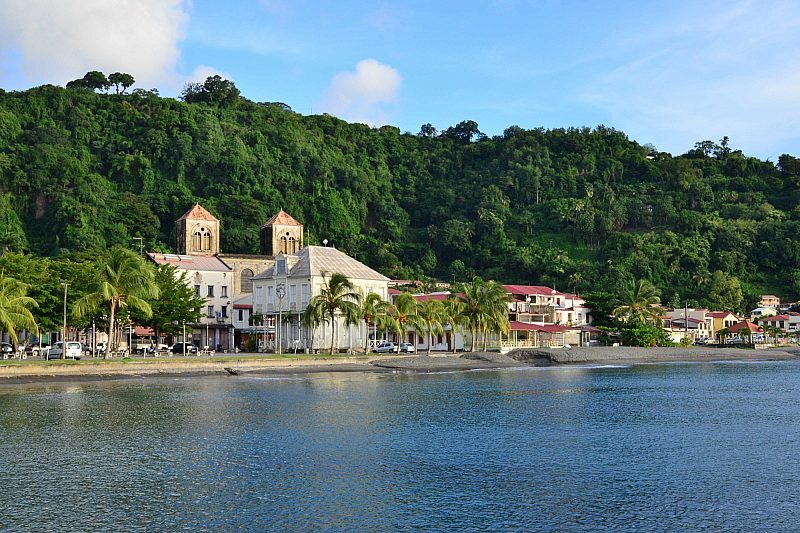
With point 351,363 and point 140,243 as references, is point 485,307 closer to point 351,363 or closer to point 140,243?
point 351,363

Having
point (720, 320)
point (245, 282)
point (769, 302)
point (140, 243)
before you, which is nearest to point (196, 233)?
point (140, 243)

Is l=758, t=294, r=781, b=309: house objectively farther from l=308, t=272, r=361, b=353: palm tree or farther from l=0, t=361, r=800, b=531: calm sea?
l=0, t=361, r=800, b=531: calm sea

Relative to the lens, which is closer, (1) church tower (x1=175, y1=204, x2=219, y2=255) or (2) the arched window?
(2) the arched window

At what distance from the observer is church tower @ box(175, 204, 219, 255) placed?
11331 centimetres

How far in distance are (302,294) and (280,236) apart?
52371 mm

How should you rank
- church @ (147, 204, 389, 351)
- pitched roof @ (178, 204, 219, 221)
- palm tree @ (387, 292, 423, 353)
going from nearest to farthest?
palm tree @ (387, 292, 423, 353) → church @ (147, 204, 389, 351) → pitched roof @ (178, 204, 219, 221)

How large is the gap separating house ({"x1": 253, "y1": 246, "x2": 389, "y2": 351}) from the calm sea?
1085 inches

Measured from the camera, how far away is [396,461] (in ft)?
77.6

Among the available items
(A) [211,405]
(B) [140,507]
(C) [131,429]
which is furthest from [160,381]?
(B) [140,507]

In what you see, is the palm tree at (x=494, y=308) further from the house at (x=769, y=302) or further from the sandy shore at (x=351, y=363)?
the house at (x=769, y=302)

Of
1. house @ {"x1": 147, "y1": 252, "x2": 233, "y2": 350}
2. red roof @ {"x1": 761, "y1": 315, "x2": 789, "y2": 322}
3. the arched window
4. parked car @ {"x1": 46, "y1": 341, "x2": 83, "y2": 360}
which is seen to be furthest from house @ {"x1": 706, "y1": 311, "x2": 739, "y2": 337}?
parked car @ {"x1": 46, "y1": 341, "x2": 83, "y2": 360}

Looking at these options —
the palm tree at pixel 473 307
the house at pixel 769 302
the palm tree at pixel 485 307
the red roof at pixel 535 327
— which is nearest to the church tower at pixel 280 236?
the red roof at pixel 535 327

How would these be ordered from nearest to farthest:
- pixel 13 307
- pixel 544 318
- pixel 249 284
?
pixel 13 307 < pixel 544 318 < pixel 249 284

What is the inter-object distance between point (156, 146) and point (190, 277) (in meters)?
69.2
